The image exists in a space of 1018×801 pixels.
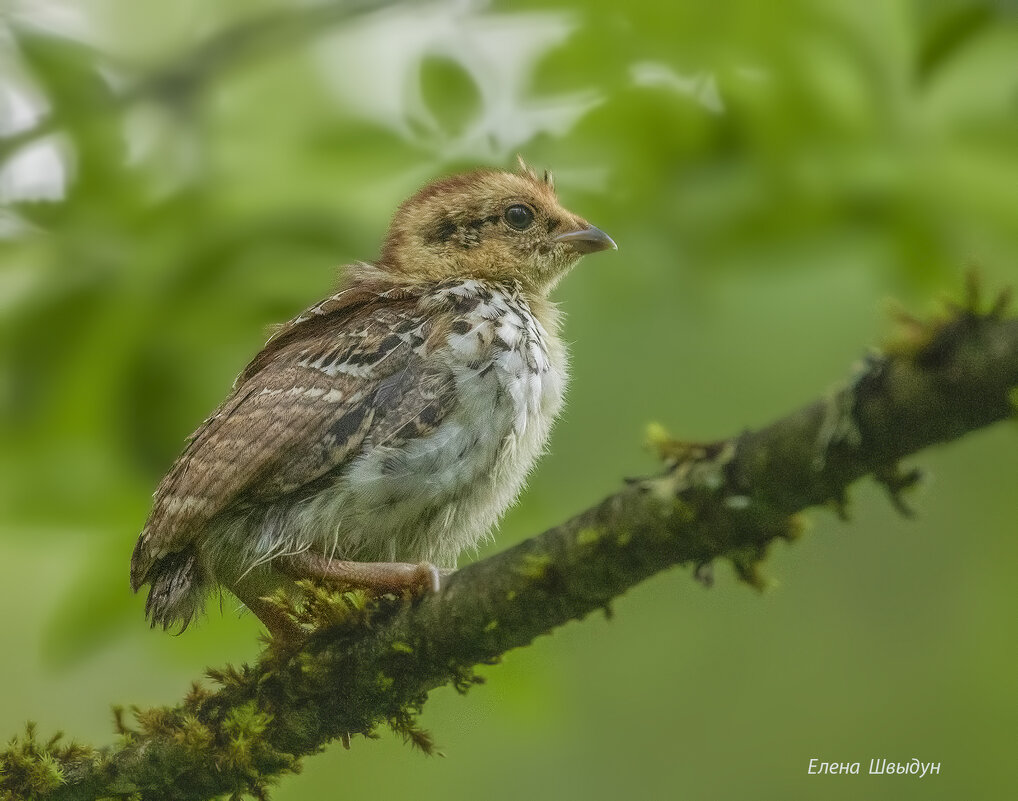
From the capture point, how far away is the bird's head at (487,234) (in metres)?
5.49

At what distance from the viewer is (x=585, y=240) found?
552cm

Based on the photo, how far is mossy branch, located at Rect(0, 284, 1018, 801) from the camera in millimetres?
2291

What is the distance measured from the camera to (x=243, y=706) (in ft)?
13.4

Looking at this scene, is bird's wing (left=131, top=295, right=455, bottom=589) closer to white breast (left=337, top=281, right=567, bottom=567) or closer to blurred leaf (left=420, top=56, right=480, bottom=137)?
white breast (left=337, top=281, right=567, bottom=567)

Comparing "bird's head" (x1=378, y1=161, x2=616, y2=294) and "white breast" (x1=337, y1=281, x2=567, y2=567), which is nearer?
"white breast" (x1=337, y1=281, x2=567, y2=567)

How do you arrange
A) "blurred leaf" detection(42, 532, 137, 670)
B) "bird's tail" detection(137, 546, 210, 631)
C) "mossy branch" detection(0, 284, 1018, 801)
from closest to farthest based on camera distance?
"mossy branch" detection(0, 284, 1018, 801) → "bird's tail" detection(137, 546, 210, 631) → "blurred leaf" detection(42, 532, 137, 670)

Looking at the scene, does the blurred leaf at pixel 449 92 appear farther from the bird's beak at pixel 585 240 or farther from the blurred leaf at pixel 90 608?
the blurred leaf at pixel 90 608

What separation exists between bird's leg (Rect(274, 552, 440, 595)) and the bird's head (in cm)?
157

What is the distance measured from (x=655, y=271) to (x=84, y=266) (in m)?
2.34

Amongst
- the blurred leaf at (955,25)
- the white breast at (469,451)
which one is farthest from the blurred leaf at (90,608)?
the blurred leaf at (955,25)

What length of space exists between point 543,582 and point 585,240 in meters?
2.70

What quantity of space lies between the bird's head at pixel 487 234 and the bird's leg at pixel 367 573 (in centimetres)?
157

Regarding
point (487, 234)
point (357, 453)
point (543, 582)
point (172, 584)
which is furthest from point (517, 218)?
point (543, 582)

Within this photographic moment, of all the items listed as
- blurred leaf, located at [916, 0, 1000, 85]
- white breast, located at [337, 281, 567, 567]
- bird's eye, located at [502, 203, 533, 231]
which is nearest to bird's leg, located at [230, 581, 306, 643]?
white breast, located at [337, 281, 567, 567]
